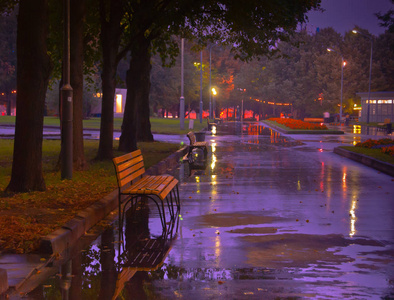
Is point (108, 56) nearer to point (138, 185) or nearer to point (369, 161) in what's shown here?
point (369, 161)

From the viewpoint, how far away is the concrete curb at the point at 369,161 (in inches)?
720

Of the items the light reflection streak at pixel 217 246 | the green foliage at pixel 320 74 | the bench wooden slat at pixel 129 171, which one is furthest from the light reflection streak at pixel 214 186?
the green foliage at pixel 320 74

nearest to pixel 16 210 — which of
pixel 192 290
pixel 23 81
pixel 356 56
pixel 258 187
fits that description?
pixel 23 81

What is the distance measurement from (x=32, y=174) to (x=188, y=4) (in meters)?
11.6

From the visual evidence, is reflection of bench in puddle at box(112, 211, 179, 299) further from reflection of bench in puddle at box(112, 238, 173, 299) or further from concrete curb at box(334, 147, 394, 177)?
concrete curb at box(334, 147, 394, 177)

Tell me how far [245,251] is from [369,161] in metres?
14.1

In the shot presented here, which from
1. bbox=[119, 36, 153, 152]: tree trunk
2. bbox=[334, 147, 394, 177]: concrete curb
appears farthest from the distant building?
bbox=[119, 36, 153, 152]: tree trunk

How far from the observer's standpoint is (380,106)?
8538cm

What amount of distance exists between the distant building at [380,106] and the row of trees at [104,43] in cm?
5698

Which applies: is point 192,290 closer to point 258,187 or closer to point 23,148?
point 23,148

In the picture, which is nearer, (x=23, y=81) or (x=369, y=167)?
(x=23, y=81)

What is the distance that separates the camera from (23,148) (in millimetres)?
12578

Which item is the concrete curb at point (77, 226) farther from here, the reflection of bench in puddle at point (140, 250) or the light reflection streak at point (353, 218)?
the light reflection streak at point (353, 218)

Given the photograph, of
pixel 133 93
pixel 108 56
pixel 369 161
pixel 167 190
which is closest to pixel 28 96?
pixel 167 190
